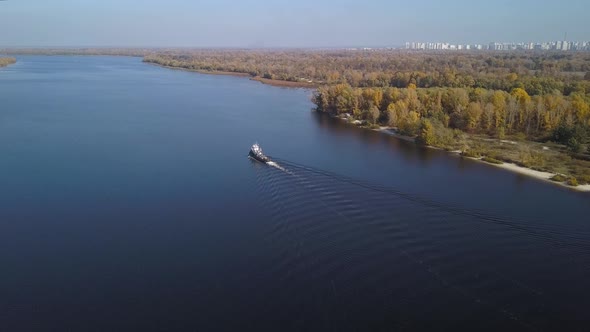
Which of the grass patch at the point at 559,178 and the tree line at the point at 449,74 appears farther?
the tree line at the point at 449,74

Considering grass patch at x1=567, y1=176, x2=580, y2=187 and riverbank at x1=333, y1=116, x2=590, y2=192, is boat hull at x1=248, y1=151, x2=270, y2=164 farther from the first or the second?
grass patch at x1=567, y1=176, x2=580, y2=187

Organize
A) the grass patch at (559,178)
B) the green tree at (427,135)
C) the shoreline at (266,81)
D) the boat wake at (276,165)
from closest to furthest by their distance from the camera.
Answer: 1. the grass patch at (559,178)
2. the boat wake at (276,165)
3. the green tree at (427,135)
4. the shoreline at (266,81)

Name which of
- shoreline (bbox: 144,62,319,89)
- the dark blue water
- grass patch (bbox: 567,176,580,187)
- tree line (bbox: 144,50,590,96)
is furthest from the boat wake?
shoreline (bbox: 144,62,319,89)

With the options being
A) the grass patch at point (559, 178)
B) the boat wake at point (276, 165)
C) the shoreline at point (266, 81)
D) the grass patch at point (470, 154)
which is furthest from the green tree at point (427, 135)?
the shoreline at point (266, 81)

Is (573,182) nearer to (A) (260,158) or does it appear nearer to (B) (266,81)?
(A) (260,158)

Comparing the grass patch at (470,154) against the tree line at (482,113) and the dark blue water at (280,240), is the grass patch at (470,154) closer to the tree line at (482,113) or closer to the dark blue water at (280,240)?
Result: the dark blue water at (280,240)

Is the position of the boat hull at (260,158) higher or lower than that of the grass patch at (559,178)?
higher

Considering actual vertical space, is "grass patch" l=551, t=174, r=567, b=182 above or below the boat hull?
below

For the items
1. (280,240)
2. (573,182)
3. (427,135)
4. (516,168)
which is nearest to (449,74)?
(427,135)
